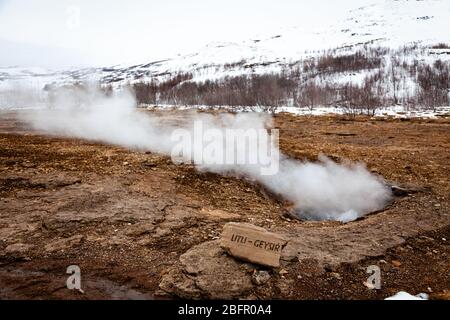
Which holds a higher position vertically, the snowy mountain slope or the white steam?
the snowy mountain slope

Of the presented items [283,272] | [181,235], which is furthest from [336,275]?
[181,235]

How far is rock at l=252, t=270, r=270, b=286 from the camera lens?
10.7 ft

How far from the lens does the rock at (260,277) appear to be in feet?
10.7

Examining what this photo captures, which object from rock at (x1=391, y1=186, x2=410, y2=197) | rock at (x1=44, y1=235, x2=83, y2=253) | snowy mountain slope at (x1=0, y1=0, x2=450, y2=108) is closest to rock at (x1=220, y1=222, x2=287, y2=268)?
rock at (x1=44, y1=235, x2=83, y2=253)

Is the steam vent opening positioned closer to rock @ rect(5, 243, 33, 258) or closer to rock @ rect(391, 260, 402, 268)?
rock @ rect(391, 260, 402, 268)

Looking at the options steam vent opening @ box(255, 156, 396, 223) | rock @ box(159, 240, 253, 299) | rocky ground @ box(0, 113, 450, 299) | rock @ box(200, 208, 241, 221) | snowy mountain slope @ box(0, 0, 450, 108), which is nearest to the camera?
rock @ box(159, 240, 253, 299)

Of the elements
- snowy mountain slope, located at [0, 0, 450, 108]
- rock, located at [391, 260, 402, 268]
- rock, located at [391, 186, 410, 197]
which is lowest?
rock, located at [391, 260, 402, 268]

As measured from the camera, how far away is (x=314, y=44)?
102562mm

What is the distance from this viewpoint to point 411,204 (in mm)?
5406

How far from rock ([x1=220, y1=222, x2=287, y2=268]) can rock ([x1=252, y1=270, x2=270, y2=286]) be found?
82mm

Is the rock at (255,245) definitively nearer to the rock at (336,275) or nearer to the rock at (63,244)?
the rock at (336,275)

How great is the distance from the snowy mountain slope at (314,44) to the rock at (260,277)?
196 ft

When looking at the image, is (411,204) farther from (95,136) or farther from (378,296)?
(95,136)
